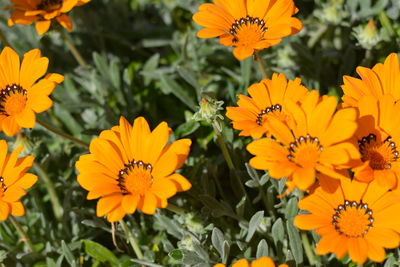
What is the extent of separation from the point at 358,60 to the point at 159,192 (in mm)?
1931

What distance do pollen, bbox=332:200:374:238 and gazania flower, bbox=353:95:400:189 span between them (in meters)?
0.17

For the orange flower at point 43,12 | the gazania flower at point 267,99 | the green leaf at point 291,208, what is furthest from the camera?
the orange flower at point 43,12

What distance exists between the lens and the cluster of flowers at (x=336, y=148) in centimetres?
203

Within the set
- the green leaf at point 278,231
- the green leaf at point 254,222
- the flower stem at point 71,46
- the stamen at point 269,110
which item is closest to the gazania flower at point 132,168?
the stamen at point 269,110

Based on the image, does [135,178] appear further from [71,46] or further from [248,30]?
[71,46]

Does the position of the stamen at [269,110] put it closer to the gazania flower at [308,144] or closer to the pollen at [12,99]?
the gazania flower at [308,144]

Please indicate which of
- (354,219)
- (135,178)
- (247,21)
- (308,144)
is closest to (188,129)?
(247,21)

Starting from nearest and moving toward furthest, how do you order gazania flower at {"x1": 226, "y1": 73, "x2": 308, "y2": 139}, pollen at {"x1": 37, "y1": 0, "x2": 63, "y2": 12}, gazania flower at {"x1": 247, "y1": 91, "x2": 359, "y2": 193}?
1. gazania flower at {"x1": 247, "y1": 91, "x2": 359, "y2": 193}
2. gazania flower at {"x1": 226, "y1": 73, "x2": 308, "y2": 139}
3. pollen at {"x1": 37, "y1": 0, "x2": 63, "y2": 12}

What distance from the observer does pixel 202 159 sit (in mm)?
3004

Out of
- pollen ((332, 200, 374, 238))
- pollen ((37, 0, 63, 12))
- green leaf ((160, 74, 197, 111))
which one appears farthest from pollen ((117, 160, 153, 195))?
pollen ((37, 0, 63, 12))

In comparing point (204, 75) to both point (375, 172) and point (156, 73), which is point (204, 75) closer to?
point (156, 73)

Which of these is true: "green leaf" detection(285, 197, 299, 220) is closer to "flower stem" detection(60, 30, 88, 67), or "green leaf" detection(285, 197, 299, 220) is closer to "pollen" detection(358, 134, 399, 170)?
"pollen" detection(358, 134, 399, 170)

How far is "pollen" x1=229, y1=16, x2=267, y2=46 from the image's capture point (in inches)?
99.2

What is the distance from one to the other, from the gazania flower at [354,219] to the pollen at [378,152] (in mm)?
84
